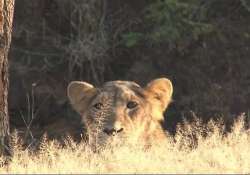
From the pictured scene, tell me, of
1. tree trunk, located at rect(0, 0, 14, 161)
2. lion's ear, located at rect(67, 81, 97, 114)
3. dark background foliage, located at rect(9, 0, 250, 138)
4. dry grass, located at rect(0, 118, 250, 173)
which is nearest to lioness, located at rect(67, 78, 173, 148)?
lion's ear, located at rect(67, 81, 97, 114)

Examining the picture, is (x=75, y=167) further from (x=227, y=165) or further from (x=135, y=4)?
(x=135, y=4)

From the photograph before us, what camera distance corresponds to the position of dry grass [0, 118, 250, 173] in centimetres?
835

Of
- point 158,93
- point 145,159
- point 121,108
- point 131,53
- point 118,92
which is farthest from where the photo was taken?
point 131,53

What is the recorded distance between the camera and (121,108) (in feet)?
34.8

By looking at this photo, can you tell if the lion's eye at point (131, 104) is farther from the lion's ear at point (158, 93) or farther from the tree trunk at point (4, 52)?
the tree trunk at point (4, 52)

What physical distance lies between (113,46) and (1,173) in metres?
9.73

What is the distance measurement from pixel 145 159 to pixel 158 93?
9.38 ft

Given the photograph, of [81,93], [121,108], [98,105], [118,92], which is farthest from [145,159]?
[81,93]

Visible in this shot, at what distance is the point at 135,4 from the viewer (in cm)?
1811

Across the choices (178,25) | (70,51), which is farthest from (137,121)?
(70,51)

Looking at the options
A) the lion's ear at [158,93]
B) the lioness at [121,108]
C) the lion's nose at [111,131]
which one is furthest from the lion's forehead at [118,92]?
the lion's nose at [111,131]

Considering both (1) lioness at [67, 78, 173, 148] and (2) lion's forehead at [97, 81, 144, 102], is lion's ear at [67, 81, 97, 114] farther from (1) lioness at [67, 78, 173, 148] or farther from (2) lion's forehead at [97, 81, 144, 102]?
(2) lion's forehead at [97, 81, 144, 102]

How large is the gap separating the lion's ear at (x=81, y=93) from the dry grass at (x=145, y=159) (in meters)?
1.13

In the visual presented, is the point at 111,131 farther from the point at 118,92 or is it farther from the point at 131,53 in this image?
the point at 131,53
